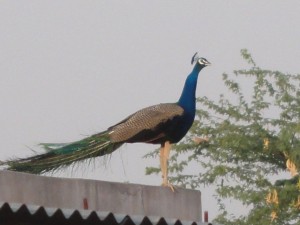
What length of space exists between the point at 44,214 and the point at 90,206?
2.32 metres

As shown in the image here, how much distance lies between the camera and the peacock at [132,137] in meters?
11.5

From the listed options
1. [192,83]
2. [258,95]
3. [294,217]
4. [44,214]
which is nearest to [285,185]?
[294,217]

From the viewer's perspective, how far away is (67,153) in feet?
38.9

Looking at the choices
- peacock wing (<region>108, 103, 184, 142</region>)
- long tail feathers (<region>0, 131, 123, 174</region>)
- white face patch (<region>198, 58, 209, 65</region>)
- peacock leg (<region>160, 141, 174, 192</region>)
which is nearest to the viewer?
peacock leg (<region>160, 141, 174, 192</region>)

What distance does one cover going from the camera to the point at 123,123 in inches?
464

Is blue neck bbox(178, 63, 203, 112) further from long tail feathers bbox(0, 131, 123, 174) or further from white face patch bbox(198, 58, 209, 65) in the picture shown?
long tail feathers bbox(0, 131, 123, 174)

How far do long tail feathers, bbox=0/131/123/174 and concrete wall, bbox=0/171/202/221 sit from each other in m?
1.48

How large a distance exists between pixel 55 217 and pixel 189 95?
15.2 feet

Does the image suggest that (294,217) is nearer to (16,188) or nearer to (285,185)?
A: (285,185)

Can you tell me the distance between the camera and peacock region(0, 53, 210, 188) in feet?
37.7

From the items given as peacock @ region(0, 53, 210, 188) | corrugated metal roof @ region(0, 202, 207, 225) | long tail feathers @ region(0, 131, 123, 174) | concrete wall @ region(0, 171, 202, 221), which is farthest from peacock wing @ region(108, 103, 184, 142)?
corrugated metal roof @ region(0, 202, 207, 225)

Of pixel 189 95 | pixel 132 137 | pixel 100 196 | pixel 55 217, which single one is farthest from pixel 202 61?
pixel 55 217

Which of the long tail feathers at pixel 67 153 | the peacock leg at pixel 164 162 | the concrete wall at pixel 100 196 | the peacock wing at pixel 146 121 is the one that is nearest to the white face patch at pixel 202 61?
the peacock wing at pixel 146 121

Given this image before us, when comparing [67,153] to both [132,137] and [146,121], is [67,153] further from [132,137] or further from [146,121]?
[146,121]
